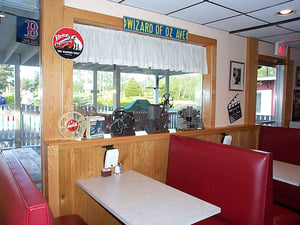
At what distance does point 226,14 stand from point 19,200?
282cm

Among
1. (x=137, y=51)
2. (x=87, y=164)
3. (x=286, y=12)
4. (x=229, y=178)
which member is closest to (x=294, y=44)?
(x=286, y=12)

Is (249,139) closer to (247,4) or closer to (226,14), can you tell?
(226,14)

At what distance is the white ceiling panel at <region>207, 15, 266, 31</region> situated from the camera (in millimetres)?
3119

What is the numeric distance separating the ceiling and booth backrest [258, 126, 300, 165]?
145cm

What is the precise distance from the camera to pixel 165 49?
308cm

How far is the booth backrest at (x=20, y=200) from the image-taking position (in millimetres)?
1041

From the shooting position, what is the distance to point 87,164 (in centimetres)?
241

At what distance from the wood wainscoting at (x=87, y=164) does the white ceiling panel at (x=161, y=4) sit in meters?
1.42

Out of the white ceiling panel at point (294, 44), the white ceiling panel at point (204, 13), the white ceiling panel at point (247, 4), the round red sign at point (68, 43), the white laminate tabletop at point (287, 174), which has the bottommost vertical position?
the white laminate tabletop at point (287, 174)

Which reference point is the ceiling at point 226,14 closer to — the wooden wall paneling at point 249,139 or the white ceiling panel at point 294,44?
the white ceiling panel at point 294,44

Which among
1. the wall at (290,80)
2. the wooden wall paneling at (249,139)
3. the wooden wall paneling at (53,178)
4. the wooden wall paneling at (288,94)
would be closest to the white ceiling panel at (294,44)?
the wall at (290,80)

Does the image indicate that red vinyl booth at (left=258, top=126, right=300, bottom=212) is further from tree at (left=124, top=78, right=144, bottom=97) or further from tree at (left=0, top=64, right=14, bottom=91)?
tree at (left=0, top=64, right=14, bottom=91)

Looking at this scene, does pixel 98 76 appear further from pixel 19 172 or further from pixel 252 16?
pixel 19 172

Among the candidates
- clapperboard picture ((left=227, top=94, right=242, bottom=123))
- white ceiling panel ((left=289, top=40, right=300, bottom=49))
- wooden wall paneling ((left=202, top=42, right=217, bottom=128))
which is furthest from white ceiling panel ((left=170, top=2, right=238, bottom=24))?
white ceiling panel ((left=289, top=40, right=300, bottom=49))
